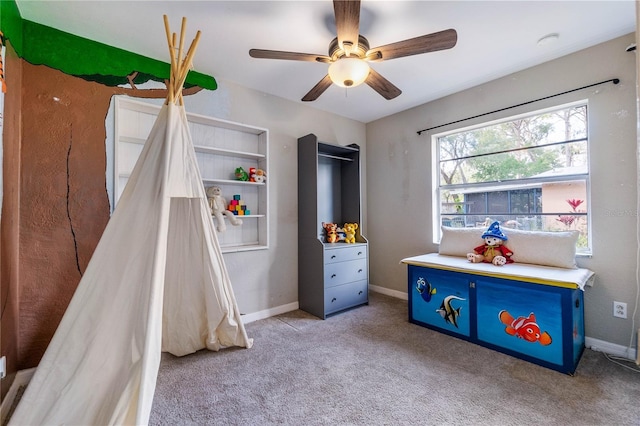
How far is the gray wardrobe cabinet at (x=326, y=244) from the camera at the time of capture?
301 cm

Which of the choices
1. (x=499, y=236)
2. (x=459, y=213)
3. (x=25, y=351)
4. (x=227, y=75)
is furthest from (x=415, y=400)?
(x=227, y=75)

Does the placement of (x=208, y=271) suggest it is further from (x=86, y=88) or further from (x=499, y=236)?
(x=499, y=236)

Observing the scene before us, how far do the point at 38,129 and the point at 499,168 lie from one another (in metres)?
3.99

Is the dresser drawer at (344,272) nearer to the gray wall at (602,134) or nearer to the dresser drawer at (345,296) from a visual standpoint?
the dresser drawer at (345,296)

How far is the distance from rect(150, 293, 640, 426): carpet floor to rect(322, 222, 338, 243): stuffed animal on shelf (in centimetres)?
119

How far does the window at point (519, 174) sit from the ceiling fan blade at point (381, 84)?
4.44 ft

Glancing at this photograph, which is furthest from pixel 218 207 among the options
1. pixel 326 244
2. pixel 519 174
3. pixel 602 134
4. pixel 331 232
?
pixel 602 134

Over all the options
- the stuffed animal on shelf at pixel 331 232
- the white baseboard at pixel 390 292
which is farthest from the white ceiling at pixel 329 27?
the white baseboard at pixel 390 292

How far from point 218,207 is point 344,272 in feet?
5.04

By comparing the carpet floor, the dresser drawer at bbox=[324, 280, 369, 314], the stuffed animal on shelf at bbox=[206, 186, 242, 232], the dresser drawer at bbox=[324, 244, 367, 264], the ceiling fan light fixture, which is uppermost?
the ceiling fan light fixture

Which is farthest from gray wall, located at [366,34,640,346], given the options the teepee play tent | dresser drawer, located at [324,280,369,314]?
the teepee play tent

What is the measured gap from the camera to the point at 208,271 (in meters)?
2.16

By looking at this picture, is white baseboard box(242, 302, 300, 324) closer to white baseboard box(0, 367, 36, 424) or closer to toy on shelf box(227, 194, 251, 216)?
toy on shelf box(227, 194, 251, 216)

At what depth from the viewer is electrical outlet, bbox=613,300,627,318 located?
2104 millimetres
